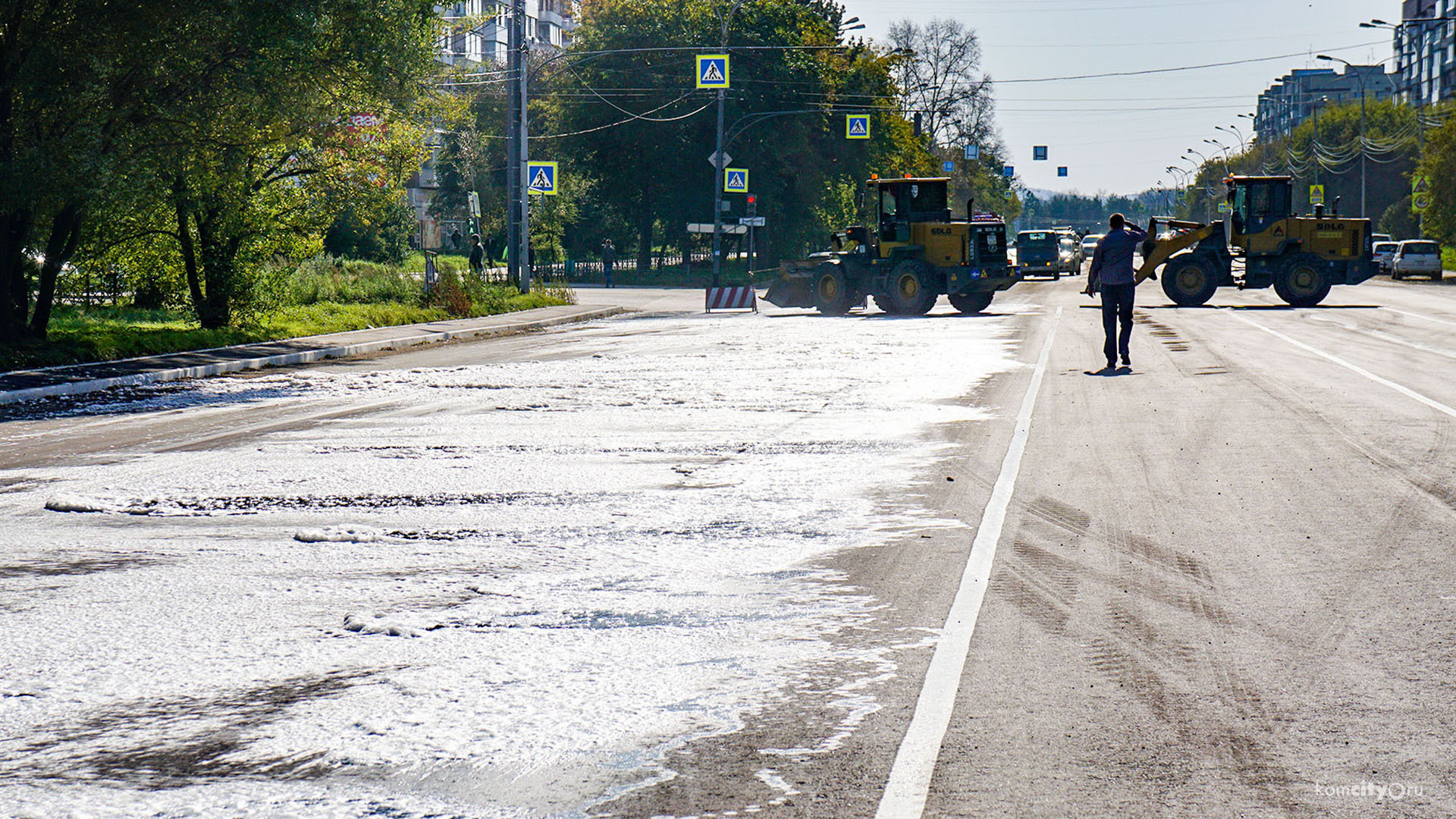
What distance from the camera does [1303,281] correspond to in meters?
33.6

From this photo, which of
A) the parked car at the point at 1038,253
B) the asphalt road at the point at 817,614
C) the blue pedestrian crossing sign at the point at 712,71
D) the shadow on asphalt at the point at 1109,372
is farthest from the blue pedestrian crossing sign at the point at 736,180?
the asphalt road at the point at 817,614

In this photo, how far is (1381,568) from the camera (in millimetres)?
6719

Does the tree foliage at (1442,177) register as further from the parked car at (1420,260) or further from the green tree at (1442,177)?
the parked car at (1420,260)

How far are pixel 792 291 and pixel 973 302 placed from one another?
4922 mm

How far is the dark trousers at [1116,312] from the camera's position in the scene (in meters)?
17.6

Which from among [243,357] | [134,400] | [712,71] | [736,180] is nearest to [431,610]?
[134,400]

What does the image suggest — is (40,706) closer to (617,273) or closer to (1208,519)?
(1208,519)

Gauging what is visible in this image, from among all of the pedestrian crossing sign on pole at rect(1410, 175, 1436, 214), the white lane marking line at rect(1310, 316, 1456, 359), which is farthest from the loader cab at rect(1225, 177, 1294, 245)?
the pedestrian crossing sign on pole at rect(1410, 175, 1436, 214)

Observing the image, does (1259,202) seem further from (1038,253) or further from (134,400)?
(134,400)

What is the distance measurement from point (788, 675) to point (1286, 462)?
620cm

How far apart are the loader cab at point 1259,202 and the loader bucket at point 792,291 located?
10.5m

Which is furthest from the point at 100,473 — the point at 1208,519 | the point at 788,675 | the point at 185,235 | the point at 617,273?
the point at 617,273

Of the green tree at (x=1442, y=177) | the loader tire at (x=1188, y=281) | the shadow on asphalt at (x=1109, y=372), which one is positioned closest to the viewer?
the shadow on asphalt at (x=1109, y=372)

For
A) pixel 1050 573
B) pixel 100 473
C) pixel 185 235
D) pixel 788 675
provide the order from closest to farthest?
pixel 788 675 < pixel 1050 573 < pixel 100 473 < pixel 185 235
